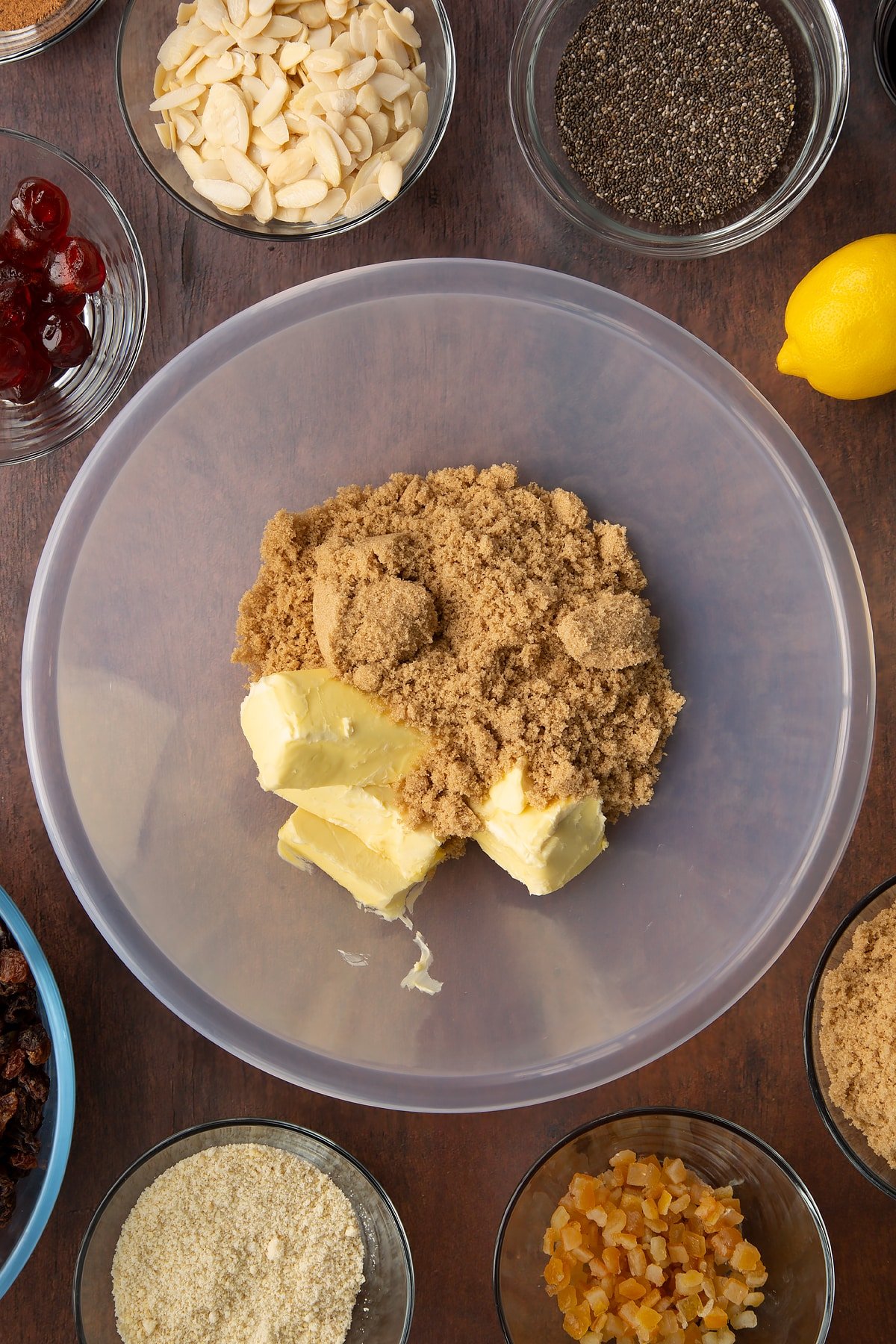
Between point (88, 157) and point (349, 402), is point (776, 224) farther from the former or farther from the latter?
point (88, 157)

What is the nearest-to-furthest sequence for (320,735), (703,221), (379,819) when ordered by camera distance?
(320,735) < (379,819) < (703,221)

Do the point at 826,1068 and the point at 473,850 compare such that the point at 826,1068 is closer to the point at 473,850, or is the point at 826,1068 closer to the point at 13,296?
the point at 473,850

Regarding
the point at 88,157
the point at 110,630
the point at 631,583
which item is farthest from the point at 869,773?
the point at 88,157

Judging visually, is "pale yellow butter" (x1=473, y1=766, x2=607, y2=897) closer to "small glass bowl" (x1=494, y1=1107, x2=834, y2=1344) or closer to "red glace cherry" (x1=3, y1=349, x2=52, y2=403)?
"small glass bowl" (x1=494, y1=1107, x2=834, y2=1344)

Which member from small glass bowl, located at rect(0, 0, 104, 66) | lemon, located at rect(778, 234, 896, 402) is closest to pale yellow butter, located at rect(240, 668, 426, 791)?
lemon, located at rect(778, 234, 896, 402)

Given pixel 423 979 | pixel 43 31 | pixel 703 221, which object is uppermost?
pixel 43 31

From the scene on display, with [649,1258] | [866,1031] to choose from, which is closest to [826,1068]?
[866,1031]

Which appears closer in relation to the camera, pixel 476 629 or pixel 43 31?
pixel 476 629
